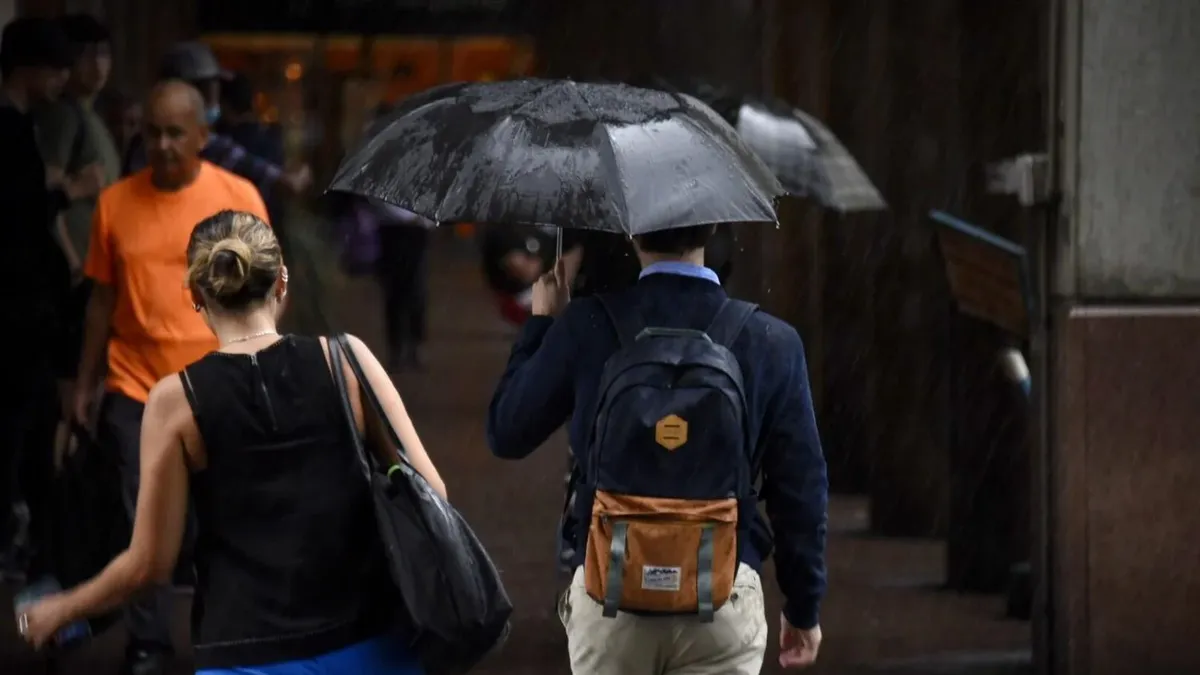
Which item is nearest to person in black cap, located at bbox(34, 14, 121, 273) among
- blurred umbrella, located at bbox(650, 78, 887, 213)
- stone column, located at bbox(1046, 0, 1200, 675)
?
blurred umbrella, located at bbox(650, 78, 887, 213)

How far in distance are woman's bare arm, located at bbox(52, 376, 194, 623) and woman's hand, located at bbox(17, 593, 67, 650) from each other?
2cm

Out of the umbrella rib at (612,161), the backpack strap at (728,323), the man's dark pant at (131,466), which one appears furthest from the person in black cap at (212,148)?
the backpack strap at (728,323)

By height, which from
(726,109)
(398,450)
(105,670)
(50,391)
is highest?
(726,109)

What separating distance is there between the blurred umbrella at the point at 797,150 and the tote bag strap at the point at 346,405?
10.5ft

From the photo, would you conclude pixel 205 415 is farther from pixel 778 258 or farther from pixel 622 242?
pixel 778 258

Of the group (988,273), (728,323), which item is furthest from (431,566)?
(988,273)

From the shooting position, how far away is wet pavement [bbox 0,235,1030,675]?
790 centimetres

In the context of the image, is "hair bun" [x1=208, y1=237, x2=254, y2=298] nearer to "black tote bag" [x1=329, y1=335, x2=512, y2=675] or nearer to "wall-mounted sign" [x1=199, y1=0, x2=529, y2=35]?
"black tote bag" [x1=329, y1=335, x2=512, y2=675]

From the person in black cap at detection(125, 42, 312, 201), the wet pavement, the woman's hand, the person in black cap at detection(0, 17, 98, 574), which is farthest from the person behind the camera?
the person in black cap at detection(125, 42, 312, 201)

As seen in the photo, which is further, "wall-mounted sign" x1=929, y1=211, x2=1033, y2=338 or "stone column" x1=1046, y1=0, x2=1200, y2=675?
"wall-mounted sign" x1=929, y1=211, x2=1033, y2=338

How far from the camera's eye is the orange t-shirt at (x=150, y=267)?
704cm

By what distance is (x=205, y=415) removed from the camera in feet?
12.8

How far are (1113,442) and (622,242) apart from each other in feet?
6.01

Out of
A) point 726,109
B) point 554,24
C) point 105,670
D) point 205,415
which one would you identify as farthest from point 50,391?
point 554,24
